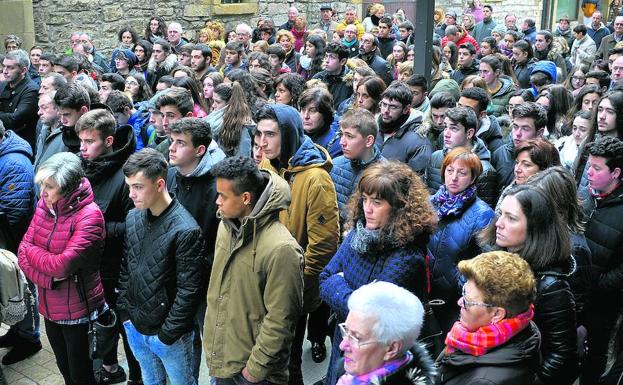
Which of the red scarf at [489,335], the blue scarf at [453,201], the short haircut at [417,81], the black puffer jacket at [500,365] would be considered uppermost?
the short haircut at [417,81]

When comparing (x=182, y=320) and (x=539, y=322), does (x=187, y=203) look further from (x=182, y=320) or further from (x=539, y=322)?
(x=539, y=322)

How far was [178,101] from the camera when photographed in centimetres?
566

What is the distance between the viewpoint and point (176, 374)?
13.7ft

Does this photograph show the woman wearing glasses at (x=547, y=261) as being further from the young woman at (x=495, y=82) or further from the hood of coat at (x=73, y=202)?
the young woman at (x=495, y=82)

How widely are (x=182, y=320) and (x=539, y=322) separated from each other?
1.97 m

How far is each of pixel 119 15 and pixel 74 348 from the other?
1110 centimetres

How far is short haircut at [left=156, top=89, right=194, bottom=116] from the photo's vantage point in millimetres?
5652

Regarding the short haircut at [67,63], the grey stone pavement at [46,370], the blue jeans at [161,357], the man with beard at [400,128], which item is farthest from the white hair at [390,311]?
the short haircut at [67,63]

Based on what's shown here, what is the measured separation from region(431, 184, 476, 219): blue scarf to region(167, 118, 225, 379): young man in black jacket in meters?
1.46

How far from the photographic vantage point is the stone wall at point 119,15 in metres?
13.3

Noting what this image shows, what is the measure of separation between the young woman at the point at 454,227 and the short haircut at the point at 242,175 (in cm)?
112

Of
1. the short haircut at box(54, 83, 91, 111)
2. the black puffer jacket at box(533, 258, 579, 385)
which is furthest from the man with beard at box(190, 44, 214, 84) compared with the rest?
the black puffer jacket at box(533, 258, 579, 385)

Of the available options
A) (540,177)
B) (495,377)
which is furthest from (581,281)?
(495,377)

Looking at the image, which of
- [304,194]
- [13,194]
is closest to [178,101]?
[13,194]
